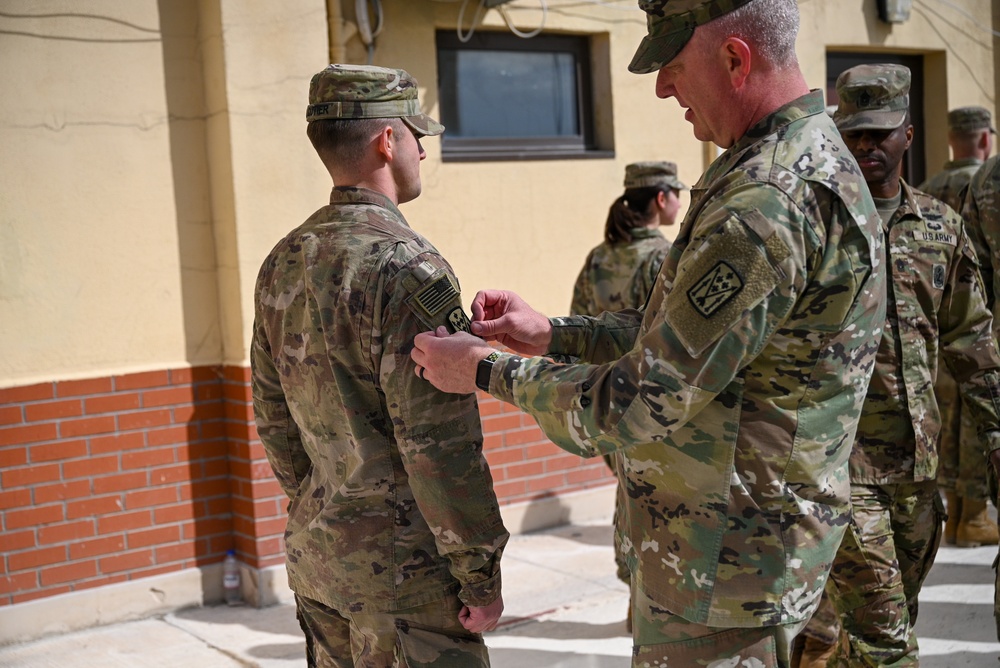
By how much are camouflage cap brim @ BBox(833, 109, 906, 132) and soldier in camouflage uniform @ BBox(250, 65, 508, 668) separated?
1.64m

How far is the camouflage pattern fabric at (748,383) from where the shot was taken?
6.14 feet

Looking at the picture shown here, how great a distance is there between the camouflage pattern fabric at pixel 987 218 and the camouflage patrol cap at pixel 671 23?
3.49 meters

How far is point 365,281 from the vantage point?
7.91ft

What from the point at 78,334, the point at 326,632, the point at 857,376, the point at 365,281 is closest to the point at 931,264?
the point at 857,376

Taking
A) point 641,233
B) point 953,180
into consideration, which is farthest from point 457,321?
point 953,180

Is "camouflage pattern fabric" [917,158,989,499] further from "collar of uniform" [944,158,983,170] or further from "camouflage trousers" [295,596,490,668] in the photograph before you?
"camouflage trousers" [295,596,490,668]

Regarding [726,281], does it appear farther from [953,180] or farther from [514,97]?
[953,180]

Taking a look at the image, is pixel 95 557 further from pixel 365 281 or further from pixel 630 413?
pixel 630 413

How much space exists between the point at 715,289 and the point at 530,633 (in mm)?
3126

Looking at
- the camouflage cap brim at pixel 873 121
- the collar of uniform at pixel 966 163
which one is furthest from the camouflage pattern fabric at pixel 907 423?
the collar of uniform at pixel 966 163

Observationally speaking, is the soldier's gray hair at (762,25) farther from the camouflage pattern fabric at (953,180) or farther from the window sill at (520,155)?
the camouflage pattern fabric at (953,180)

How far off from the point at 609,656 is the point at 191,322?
8.21 ft

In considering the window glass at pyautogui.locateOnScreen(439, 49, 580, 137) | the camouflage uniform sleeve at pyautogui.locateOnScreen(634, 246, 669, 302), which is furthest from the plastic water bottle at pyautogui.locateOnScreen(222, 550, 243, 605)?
the window glass at pyautogui.locateOnScreen(439, 49, 580, 137)

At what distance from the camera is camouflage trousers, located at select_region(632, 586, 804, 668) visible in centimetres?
209
